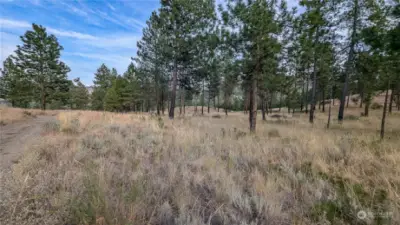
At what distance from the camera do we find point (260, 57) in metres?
7.43

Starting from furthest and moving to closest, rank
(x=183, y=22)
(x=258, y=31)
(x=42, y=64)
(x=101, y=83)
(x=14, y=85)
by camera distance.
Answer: (x=101, y=83), (x=14, y=85), (x=42, y=64), (x=183, y=22), (x=258, y=31)

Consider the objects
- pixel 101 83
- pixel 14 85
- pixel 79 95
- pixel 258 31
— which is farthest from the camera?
pixel 79 95

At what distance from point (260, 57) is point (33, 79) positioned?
89.2 feet

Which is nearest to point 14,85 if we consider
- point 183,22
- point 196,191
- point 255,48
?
point 183,22

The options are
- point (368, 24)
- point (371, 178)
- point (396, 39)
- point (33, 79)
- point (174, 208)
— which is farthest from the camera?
point (33, 79)

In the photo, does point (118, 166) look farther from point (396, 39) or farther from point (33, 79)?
point (33, 79)

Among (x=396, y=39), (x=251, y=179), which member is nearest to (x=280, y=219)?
(x=251, y=179)

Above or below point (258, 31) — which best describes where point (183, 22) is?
above

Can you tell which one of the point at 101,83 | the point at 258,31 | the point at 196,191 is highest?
the point at 101,83

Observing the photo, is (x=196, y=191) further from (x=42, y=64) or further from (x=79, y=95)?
(x=79, y=95)

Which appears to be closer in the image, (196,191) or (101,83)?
(196,191)

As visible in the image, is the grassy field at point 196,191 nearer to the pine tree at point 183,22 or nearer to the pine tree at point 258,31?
the pine tree at point 258,31

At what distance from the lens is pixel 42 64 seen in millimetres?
20484

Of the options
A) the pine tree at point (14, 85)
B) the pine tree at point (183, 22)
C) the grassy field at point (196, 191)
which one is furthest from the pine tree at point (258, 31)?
the pine tree at point (14, 85)
